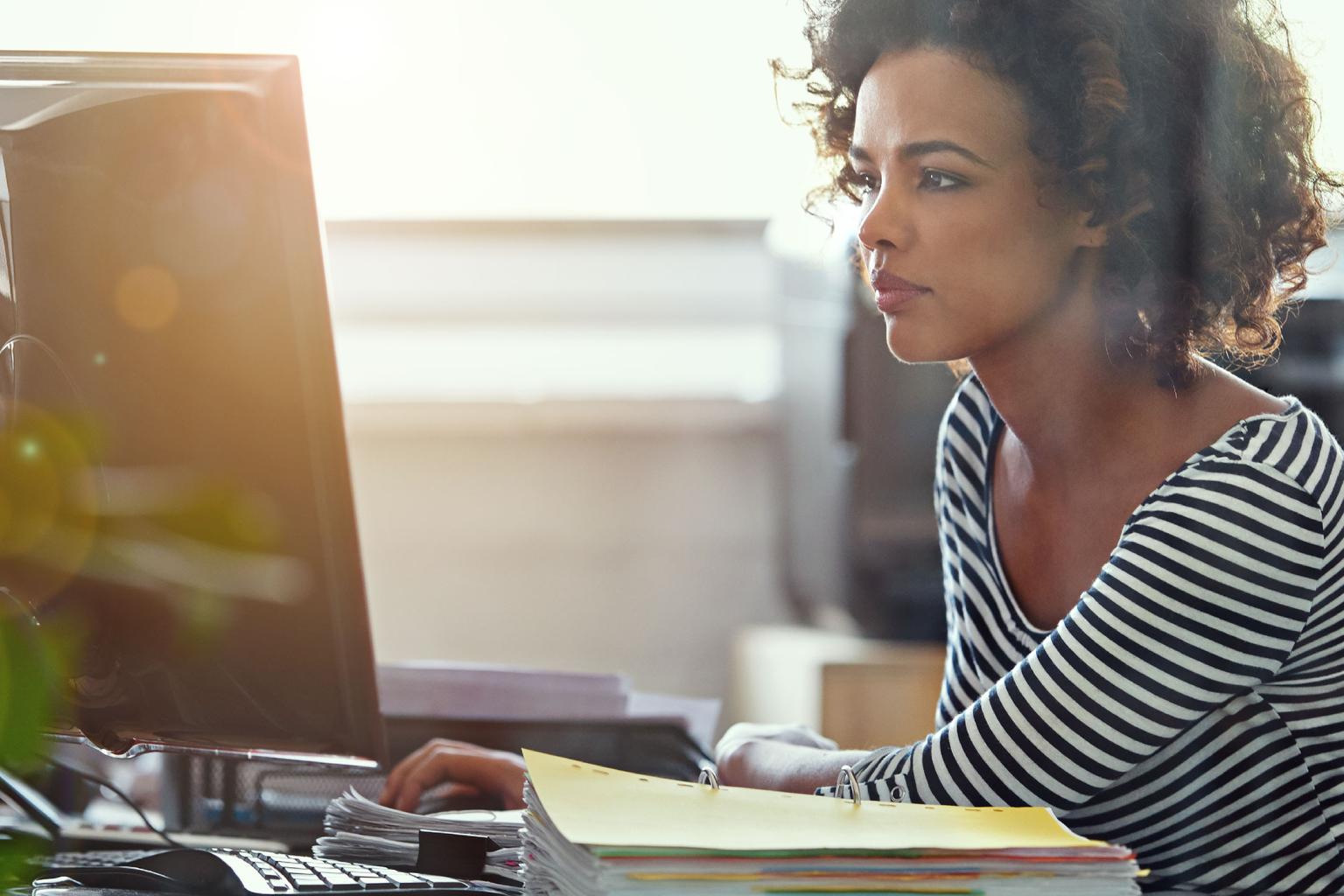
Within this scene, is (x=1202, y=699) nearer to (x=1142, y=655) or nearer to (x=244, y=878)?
(x=1142, y=655)

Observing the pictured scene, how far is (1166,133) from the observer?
881mm

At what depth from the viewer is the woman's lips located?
855 mm

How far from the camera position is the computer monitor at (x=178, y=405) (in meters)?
0.53

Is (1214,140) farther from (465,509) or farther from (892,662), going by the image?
(465,509)

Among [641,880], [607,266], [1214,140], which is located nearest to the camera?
[641,880]

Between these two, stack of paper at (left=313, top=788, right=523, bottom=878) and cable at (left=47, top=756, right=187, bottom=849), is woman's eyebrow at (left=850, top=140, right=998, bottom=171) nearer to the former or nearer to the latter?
stack of paper at (left=313, top=788, right=523, bottom=878)

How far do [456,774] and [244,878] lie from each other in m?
0.30

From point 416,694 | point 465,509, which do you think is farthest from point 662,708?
point 465,509

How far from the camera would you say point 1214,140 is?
89 cm

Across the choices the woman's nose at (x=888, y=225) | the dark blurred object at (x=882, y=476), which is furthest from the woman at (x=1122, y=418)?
the dark blurred object at (x=882, y=476)

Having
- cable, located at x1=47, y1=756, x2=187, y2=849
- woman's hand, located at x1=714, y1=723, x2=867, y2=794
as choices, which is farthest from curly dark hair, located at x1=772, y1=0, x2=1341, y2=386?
cable, located at x1=47, y1=756, x2=187, y2=849

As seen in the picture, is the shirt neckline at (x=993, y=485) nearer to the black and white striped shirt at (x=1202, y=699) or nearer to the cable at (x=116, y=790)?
the black and white striped shirt at (x=1202, y=699)

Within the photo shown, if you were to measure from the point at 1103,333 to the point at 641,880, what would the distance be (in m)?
0.62

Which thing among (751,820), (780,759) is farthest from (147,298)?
(780,759)
